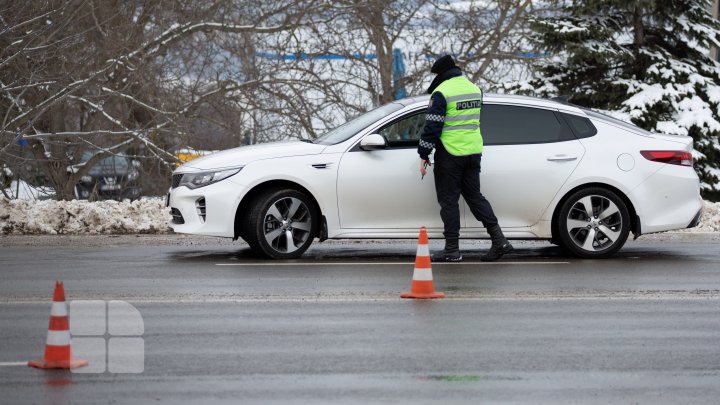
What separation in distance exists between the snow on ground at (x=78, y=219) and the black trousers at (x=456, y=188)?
180 inches

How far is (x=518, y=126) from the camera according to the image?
468 inches

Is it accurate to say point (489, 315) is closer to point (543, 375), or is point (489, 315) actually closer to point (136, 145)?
point (543, 375)

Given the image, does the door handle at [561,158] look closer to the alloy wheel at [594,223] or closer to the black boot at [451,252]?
the alloy wheel at [594,223]

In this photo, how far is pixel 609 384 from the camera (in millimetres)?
6148

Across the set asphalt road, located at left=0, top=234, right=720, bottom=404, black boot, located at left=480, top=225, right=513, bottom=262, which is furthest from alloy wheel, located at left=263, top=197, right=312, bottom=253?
black boot, located at left=480, top=225, right=513, bottom=262

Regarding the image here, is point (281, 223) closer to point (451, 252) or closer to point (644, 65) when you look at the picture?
point (451, 252)

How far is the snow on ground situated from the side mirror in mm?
4129

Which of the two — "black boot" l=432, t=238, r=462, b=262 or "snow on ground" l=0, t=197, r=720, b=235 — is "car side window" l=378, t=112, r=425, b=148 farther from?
"snow on ground" l=0, t=197, r=720, b=235

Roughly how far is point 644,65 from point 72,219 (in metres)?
13.6

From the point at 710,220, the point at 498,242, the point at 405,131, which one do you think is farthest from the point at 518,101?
the point at 710,220

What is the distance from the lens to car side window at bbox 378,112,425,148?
11680 mm

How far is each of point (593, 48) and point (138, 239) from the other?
1228 centimetres

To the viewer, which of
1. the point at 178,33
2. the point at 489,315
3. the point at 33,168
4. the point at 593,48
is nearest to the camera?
the point at 489,315

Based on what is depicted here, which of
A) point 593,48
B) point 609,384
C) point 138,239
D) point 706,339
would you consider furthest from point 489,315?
point 593,48
